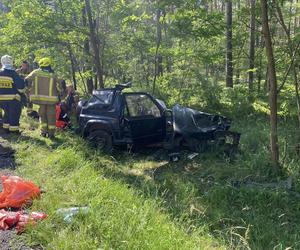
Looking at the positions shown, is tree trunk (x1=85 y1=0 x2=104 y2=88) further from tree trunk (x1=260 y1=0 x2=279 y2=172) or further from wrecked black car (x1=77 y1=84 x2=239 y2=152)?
tree trunk (x1=260 y1=0 x2=279 y2=172)

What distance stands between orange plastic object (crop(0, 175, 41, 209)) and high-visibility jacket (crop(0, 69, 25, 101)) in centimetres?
485

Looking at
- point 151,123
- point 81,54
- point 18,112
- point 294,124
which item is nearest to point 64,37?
point 81,54

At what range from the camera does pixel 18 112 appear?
31.4 ft

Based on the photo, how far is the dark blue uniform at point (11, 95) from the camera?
9336 millimetres

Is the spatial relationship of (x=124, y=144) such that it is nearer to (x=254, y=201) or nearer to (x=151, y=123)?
(x=151, y=123)

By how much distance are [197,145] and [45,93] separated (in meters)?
4.11

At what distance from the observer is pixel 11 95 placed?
9.40 meters

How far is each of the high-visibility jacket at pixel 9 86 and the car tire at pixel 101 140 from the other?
2.43 meters

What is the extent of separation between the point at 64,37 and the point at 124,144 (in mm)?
5595

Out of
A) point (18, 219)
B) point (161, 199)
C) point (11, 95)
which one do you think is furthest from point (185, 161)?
point (11, 95)

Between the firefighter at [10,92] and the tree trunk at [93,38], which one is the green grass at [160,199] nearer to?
the firefighter at [10,92]

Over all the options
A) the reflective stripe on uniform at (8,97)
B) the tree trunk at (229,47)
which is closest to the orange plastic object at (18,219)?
the reflective stripe on uniform at (8,97)

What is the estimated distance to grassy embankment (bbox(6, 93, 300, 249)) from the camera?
379 cm

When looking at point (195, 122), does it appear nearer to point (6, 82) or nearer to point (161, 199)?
point (161, 199)
